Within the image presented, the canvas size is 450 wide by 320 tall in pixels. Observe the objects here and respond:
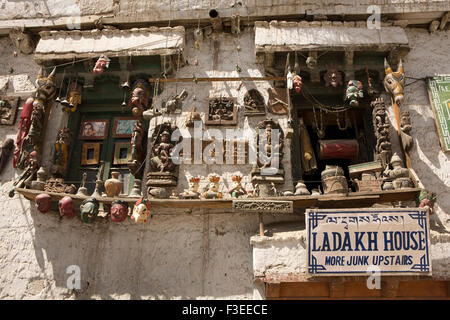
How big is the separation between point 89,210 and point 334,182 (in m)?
4.10

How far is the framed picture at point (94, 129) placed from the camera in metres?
8.45

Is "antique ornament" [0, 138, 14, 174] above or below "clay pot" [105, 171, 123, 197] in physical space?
above

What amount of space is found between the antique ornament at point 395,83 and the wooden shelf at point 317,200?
199 cm

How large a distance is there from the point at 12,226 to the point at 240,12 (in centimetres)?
619

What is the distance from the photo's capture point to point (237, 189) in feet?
23.7

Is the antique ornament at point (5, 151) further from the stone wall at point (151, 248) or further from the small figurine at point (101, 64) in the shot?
the small figurine at point (101, 64)

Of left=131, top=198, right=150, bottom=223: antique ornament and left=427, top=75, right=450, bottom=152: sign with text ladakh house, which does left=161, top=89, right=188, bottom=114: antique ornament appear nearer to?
left=131, top=198, right=150, bottom=223: antique ornament

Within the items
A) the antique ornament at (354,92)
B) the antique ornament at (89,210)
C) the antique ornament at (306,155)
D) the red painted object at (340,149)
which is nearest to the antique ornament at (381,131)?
the antique ornament at (354,92)

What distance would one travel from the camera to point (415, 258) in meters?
5.76

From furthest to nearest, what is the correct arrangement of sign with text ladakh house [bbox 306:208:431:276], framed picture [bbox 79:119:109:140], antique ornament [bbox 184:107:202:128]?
framed picture [bbox 79:119:109:140] < antique ornament [bbox 184:107:202:128] < sign with text ladakh house [bbox 306:208:431:276]

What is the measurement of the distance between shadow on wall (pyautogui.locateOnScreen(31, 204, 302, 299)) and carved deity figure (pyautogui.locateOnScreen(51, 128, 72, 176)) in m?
0.84

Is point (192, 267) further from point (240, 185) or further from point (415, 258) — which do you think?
point (415, 258)

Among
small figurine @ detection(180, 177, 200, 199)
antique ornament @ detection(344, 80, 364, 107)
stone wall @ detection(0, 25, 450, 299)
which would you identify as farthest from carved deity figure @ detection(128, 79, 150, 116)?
antique ornament @ detection(344, 80, 364, 107)

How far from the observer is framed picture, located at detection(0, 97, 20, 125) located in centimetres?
854
